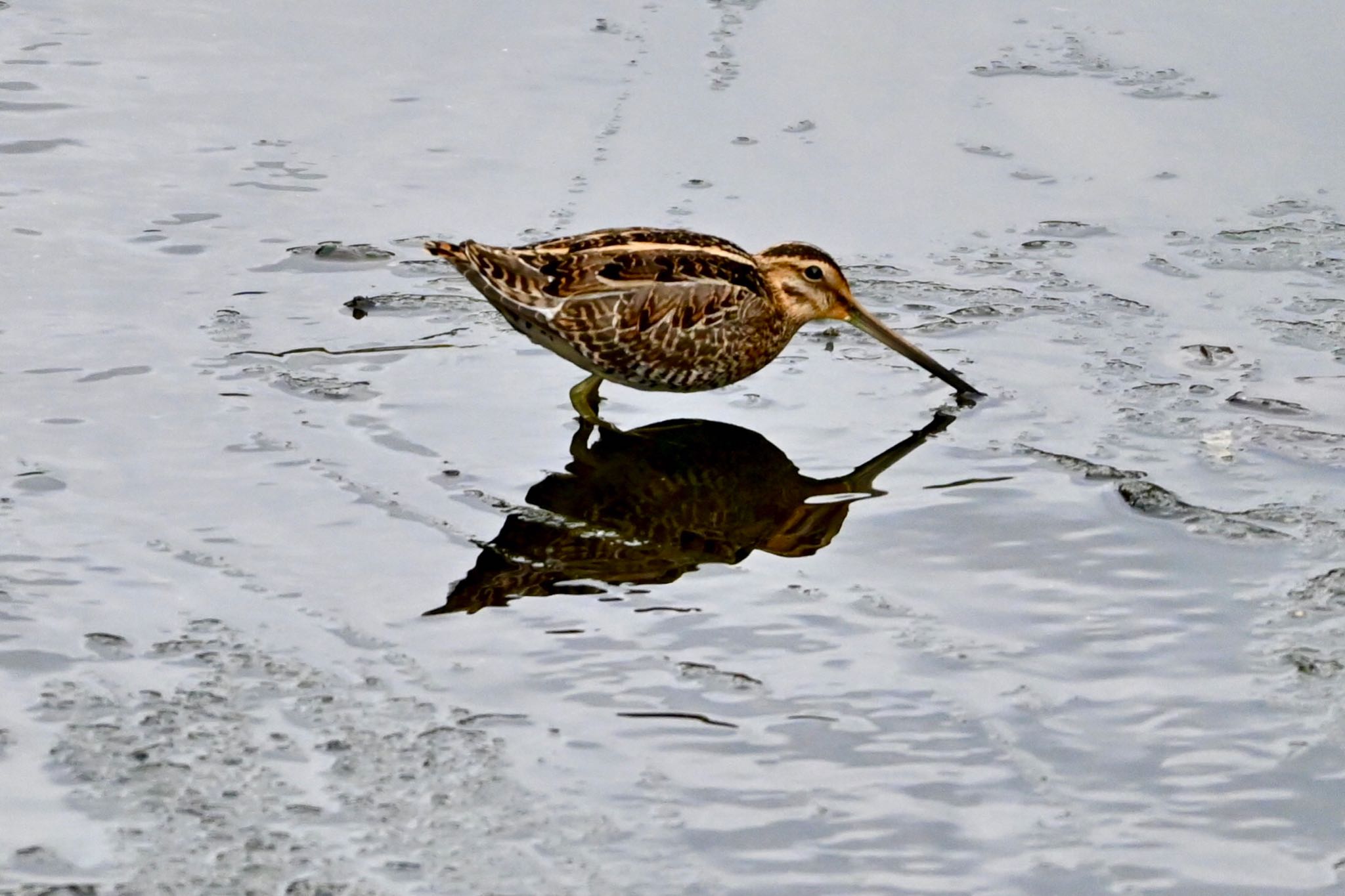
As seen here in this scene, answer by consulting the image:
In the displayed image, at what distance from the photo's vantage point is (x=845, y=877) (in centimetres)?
439

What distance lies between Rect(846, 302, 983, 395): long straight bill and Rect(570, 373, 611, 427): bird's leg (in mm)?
994

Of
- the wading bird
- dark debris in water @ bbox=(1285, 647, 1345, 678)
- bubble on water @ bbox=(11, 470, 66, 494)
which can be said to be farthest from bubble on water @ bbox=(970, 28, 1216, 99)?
bubble on water @ bbox=(11, 470, 66, 494)

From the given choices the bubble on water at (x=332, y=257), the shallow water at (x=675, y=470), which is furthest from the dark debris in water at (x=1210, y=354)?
the bubble on water at (x=332, y=257)

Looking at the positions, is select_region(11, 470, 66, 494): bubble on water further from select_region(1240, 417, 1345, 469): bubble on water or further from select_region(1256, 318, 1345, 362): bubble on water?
select_region(1256, 318, 1345, 362): bubble on water

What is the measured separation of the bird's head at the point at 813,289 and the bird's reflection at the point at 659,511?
280 millimetres

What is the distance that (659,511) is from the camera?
6.32 m

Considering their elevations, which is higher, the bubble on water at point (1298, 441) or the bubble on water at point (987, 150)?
the bubble on water at point (987, 150)

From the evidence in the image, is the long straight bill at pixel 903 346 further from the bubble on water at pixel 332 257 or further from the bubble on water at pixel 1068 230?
the bubble on water at pixel 332 257

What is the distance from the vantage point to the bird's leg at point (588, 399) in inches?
275

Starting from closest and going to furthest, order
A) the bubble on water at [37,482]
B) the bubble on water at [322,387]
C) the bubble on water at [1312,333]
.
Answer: the bubble on water at [37,482] → the bubble on water at [322,387] → the bubble on water at [1312,333]

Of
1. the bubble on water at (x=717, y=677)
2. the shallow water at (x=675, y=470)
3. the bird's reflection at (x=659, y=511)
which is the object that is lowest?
the bird's reflection at (x=659, y=511)

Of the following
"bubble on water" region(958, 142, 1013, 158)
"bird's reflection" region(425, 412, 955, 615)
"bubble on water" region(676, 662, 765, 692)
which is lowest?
"bird's reflection" region(425, 412, 955, 615)

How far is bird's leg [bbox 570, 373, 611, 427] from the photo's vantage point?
7.00 meters

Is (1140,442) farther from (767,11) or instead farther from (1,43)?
(1,43)
